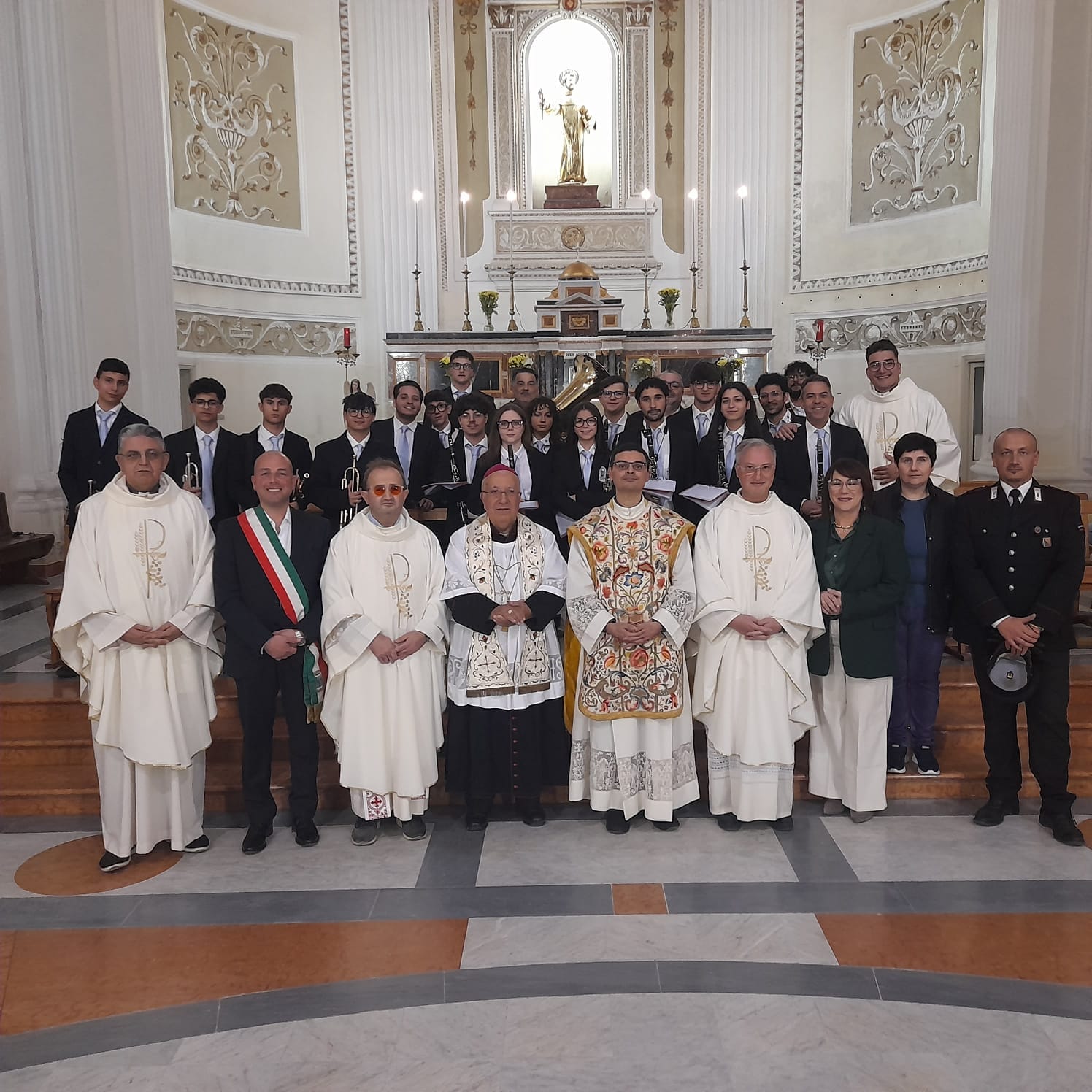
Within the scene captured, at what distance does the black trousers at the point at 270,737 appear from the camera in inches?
174

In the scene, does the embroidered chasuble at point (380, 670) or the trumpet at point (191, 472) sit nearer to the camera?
the embroidered chasuble at point (380, 670)

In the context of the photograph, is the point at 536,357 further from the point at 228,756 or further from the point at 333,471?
the point at 228,756

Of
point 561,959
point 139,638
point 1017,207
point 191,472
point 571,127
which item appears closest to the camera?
point 561,959

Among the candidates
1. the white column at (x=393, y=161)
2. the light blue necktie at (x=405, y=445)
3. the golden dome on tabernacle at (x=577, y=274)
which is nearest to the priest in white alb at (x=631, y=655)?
the light blue necktie at (x=405, y=445)

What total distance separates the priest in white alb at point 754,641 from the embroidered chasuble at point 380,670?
4.26ft

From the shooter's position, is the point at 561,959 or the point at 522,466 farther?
the point at 522,466

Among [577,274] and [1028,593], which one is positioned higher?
[577,274]

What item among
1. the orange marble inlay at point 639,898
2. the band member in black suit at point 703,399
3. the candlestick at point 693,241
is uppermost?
the candlestick at point 693,241

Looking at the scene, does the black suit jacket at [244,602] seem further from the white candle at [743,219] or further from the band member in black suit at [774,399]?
the white candle at [743,219]

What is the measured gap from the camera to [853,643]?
176 inches

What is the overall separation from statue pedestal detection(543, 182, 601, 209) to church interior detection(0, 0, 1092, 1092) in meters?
0.05

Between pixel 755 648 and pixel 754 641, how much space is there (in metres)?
0.04

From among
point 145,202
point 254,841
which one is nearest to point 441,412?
point 254,841

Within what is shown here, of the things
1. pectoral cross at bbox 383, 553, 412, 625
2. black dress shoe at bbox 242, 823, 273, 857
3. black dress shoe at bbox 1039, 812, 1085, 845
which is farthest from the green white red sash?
black dress shoe at bbox 1039, 812, 1085, 845
